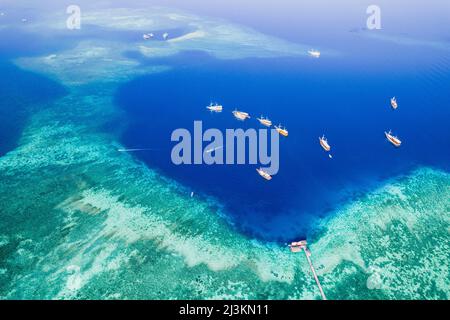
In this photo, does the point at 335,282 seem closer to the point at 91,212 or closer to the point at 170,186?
the point at 170,186

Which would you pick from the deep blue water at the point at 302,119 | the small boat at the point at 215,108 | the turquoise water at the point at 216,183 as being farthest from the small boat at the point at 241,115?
the small boat at the point at 215,108

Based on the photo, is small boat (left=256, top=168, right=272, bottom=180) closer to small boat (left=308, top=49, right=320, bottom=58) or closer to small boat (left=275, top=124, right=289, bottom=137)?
small boat (left=275, top=124, right=289, bottom=137)

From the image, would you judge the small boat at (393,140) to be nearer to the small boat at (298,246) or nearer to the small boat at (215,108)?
the small boat at (298,246)

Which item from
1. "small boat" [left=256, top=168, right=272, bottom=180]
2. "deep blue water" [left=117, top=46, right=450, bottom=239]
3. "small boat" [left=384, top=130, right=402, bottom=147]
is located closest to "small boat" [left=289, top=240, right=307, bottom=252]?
"deep blue water" [left=117, top=46, right=450, bottom=239]
